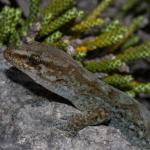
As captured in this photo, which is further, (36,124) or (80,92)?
(80,92)

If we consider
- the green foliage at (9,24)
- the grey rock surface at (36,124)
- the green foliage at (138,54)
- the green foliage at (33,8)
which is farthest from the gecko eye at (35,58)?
the green foliage at (138,54)

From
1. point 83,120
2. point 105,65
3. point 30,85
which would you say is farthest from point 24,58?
point 105,65

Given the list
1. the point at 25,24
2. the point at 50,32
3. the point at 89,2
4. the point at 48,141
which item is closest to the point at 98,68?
the point at 50,32

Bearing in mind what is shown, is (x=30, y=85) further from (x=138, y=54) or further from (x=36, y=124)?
(x=138, y=54)

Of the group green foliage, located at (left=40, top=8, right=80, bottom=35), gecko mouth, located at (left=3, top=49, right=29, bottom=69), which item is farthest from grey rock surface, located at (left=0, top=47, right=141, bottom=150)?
green foliage, located at (left=40, top=8, right=80, bottom=35)

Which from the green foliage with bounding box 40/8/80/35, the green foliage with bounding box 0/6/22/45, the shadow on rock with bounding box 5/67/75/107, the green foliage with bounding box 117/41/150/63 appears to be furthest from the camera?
the green foliage with bounding box 117/41/150/63

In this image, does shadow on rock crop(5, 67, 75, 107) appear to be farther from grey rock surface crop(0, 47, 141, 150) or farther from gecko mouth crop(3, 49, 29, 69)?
gecko mouth crop(3, 49, 29, 69)
